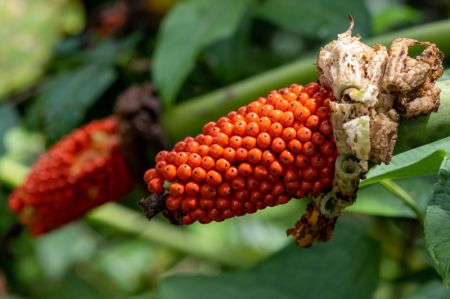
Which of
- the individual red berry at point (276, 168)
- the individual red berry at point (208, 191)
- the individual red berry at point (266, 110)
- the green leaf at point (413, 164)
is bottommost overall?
the green leaf at point (413, 164)

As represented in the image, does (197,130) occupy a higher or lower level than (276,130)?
lower

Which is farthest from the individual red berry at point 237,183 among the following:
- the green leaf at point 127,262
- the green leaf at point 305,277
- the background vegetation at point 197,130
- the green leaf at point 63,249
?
the green leaf at point 63,249

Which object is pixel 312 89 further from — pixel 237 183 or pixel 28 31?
pixel 28 31

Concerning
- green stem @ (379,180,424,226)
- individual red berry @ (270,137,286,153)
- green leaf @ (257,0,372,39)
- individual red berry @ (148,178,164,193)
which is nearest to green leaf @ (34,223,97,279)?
green leaf @ (257,0,372,39)

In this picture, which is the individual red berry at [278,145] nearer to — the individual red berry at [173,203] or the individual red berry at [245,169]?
the individual red berry at [245,169]

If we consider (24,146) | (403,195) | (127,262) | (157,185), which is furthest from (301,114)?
(127,262)

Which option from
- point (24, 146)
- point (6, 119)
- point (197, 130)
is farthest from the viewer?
point (24, 146)

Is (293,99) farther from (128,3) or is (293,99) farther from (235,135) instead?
(128,3)
